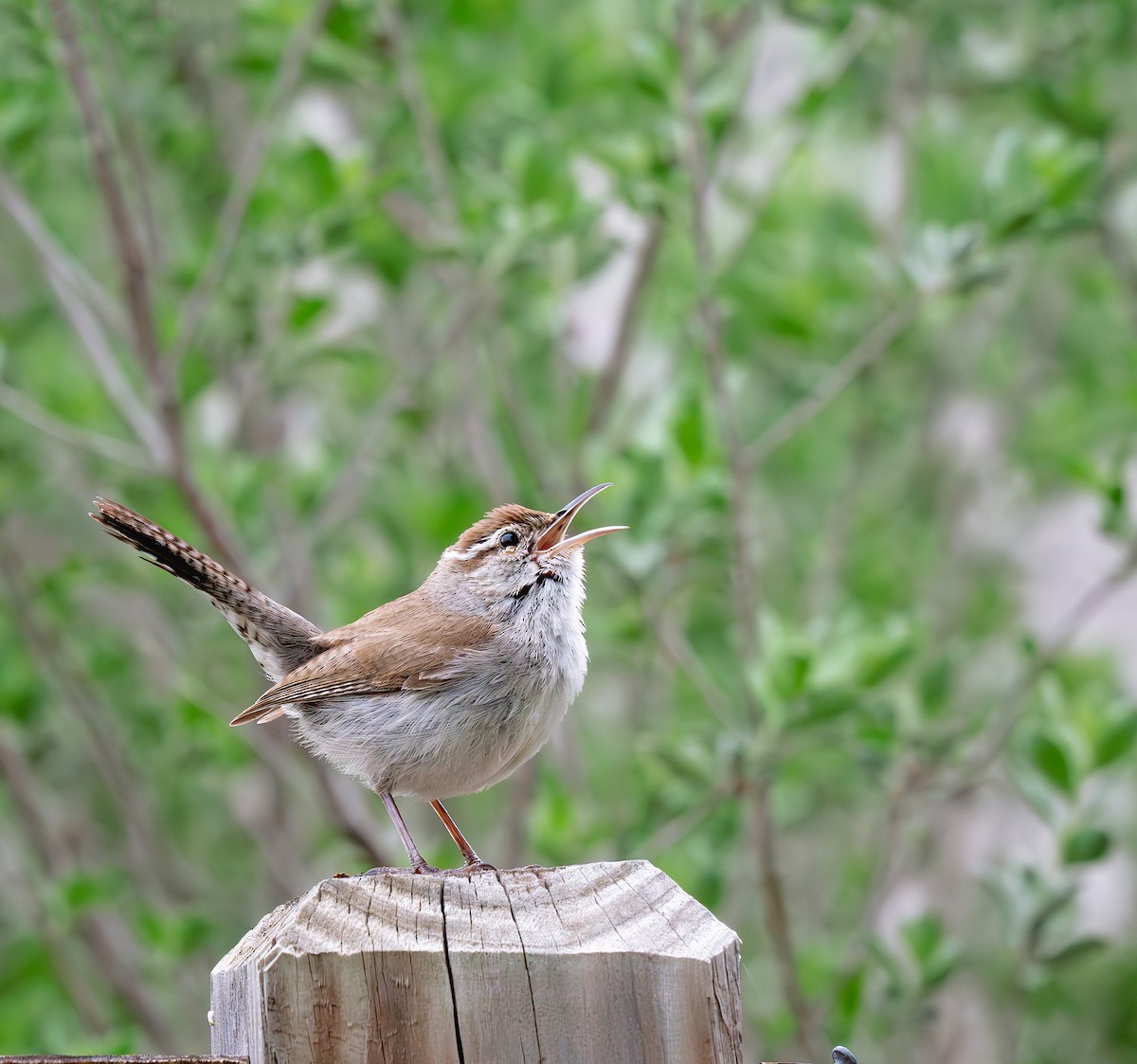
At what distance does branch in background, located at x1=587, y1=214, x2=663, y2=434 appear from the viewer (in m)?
5.17

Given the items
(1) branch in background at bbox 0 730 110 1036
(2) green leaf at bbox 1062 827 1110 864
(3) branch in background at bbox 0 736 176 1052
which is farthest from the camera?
(3) branch in background at bbox 0 736 176 1052

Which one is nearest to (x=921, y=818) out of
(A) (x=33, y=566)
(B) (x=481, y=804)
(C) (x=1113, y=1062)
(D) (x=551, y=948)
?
(C) (x=1113, y=1062)

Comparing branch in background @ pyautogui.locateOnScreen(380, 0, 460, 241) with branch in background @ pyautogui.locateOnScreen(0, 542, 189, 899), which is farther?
branch in background @ pyautogui.locateOnScreen(0, 542, 189, 899)

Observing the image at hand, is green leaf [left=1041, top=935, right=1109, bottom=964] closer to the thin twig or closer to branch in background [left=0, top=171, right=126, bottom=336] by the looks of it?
the thin twig

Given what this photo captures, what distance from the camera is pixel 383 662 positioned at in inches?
124

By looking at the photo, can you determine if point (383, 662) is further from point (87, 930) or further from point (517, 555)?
point (87, 930)

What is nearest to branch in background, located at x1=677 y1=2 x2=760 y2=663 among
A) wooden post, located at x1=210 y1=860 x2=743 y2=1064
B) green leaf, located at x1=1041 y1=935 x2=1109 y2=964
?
green leaf, located at x1=1041 y1=935 x2=1109 y2=964

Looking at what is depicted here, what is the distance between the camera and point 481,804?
668 cm

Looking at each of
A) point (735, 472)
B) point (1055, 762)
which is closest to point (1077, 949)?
point (1055, 762)

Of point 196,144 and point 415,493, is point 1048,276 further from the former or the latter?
point 196,144

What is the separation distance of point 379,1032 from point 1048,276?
5.98 m

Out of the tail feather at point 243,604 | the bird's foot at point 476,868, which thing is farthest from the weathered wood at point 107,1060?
the tail feather at point 243,604

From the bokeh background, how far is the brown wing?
868mm

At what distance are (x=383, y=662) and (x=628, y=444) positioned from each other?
5.01ft
